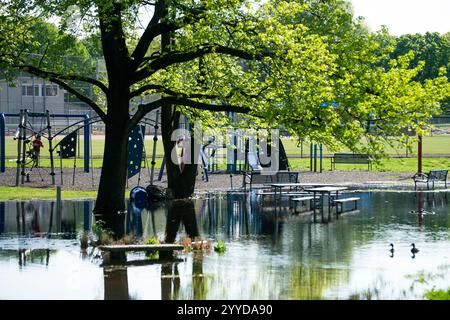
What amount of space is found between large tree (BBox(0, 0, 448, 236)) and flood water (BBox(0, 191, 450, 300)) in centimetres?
196

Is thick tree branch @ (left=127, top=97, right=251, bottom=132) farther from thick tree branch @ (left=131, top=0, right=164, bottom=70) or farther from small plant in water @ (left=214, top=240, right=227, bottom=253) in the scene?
small plant in water @ (left=214, top=240, right=227, bottom=253)

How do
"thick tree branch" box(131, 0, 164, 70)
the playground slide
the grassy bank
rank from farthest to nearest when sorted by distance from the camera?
the playground slide
the grassy bank
"thick tree branch" box(131, 0, 164, 70)

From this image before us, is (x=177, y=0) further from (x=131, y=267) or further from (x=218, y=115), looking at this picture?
(x=131, y=267)

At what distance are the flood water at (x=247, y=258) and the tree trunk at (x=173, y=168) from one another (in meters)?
2.93

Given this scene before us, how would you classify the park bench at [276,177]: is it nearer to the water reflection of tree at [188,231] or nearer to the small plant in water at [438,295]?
the water reflection of tree at [188,231]

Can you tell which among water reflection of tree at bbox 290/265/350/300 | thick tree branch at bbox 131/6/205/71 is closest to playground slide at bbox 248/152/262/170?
thick tree branch at bbox 131/6/205/71

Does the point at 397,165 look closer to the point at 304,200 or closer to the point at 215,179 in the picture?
the point at 215,179

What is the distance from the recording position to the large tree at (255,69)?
863 inches

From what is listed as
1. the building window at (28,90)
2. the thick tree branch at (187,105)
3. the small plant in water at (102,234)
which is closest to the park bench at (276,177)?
the thick tree branch at (187,105)

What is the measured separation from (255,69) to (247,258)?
26.5 feet

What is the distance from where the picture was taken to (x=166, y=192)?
29531 mm

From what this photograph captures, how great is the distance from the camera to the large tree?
2192 cm

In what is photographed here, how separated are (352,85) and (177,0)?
4.80 m
